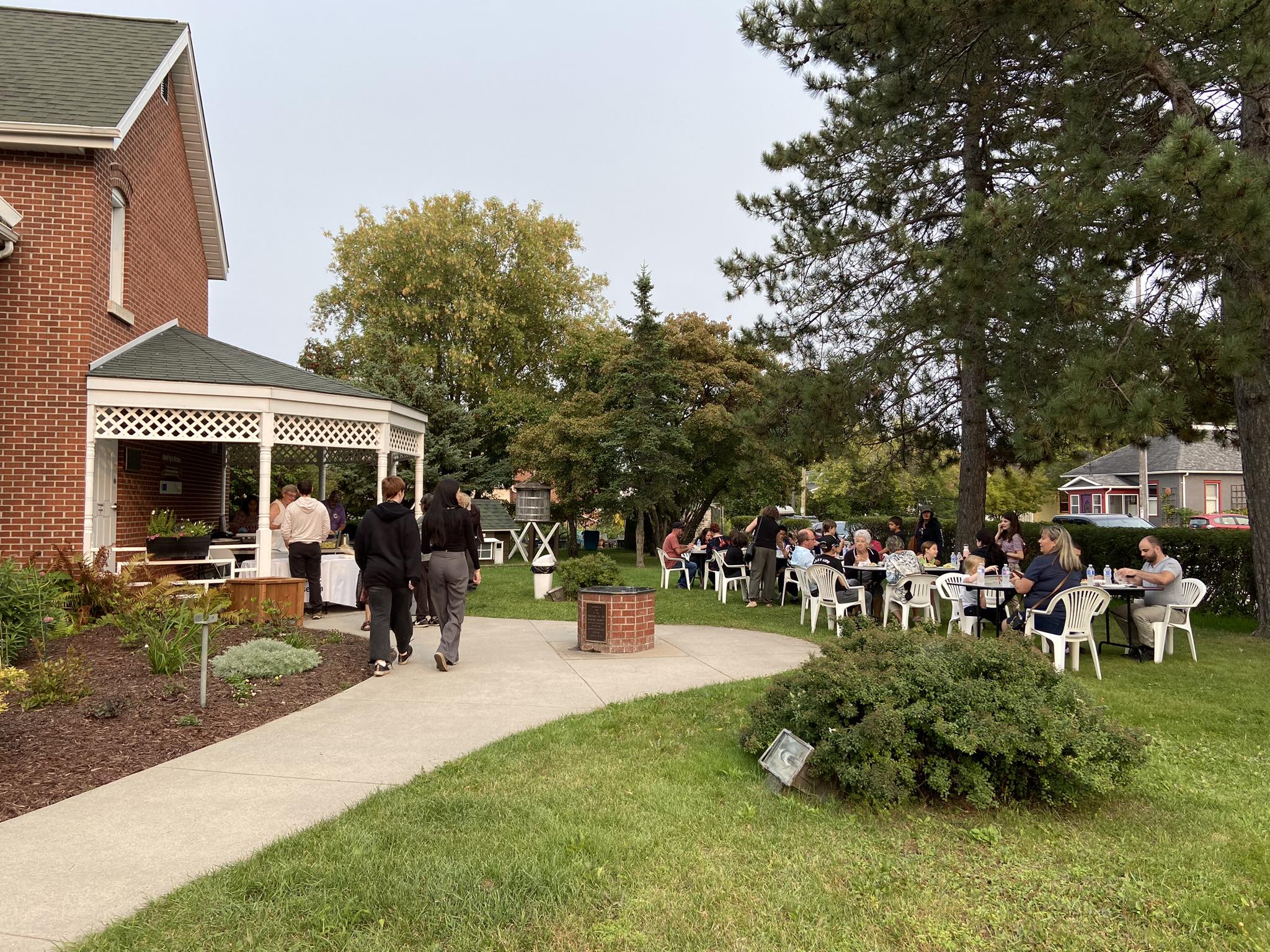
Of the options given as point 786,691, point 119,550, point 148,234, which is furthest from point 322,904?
point 148,234

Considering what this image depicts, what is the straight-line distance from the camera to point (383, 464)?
12.7 m

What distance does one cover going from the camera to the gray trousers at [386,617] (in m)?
7.77

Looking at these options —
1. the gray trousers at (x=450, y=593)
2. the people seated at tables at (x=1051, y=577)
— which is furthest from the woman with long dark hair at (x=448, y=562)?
the people seated at tables at (x=1051, y=577)

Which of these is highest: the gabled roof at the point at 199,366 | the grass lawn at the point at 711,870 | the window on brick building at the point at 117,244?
the window on brick building at the point at 117,244

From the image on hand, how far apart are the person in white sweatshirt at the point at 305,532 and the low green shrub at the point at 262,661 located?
3.04 metres

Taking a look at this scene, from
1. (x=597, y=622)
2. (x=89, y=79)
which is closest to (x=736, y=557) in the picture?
(x=597, y=622)

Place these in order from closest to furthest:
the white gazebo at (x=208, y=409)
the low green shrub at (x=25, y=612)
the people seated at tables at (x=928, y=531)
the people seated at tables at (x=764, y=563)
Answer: the low green shrub at (x=25, y=612)
the white gazebo at (x=208, y=409)
the people seated at tables at (x=928, y=531)
the people seated at tables at (x=764, y=563)

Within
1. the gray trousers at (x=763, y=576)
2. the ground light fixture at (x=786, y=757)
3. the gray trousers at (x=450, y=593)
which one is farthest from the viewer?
the gray trousers at (x=763, y=576)

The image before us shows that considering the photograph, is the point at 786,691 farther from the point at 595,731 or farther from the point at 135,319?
the point at 135,319

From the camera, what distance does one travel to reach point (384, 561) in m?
7.73

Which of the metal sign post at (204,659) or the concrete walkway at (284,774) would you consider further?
the metal sign post at (204,659)

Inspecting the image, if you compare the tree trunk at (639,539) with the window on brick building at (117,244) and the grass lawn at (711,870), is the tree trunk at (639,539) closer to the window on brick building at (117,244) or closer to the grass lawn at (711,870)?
the window on brick building at (117,244)

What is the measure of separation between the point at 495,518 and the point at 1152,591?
20.2 m

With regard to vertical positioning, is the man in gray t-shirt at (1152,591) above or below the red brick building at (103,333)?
below
